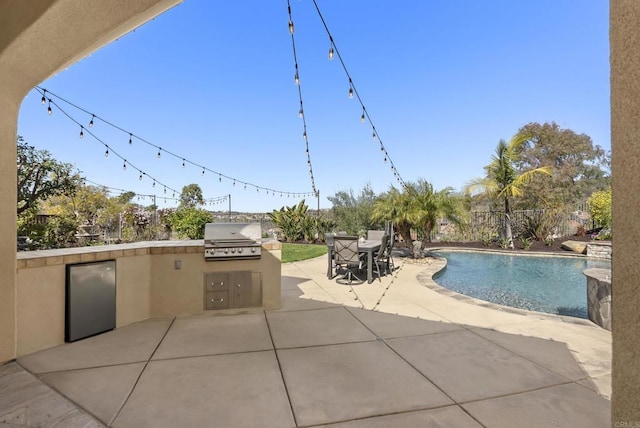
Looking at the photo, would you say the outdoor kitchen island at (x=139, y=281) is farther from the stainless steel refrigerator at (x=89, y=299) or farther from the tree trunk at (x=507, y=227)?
→ the tree trunk at (x=507, y=227)

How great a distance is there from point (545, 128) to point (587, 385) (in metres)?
29.1

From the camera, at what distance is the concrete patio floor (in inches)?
83.2

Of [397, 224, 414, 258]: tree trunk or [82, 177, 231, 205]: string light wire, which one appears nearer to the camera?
[397, 224, 414, 258]: tree trunk

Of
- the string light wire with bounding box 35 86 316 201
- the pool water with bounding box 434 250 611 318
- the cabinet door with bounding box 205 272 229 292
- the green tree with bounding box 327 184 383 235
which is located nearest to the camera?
the cabinet door with bounding box 205 272 229 292

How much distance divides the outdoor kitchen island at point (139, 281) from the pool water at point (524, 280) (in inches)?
191

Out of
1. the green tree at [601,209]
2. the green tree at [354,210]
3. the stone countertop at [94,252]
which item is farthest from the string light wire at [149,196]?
the green tree at [601,209]

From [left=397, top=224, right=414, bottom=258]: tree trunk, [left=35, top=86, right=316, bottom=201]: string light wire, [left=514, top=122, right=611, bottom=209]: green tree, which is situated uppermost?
[left=514, top=122, right=611, bottom=209]: green tree

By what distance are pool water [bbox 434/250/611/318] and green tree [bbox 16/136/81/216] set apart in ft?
45.4

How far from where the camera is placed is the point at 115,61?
8.31m

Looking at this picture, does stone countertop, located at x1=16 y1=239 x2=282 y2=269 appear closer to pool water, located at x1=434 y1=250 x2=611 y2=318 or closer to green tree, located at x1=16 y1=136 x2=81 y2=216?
pool water, located at x1=434 y1=250 x2=611 y2=318

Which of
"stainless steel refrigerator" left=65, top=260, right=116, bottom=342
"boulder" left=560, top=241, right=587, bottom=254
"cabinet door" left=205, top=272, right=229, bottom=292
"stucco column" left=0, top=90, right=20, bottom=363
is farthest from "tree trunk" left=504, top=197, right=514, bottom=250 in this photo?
"stucco column" left=0, top=90, right=20, bottom=363

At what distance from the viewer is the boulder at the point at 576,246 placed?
11853 mm

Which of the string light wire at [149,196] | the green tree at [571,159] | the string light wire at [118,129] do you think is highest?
the green tree at [571,159]

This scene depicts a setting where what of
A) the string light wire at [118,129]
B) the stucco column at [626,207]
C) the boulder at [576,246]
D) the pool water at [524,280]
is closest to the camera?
the stucco column at [626,207]
